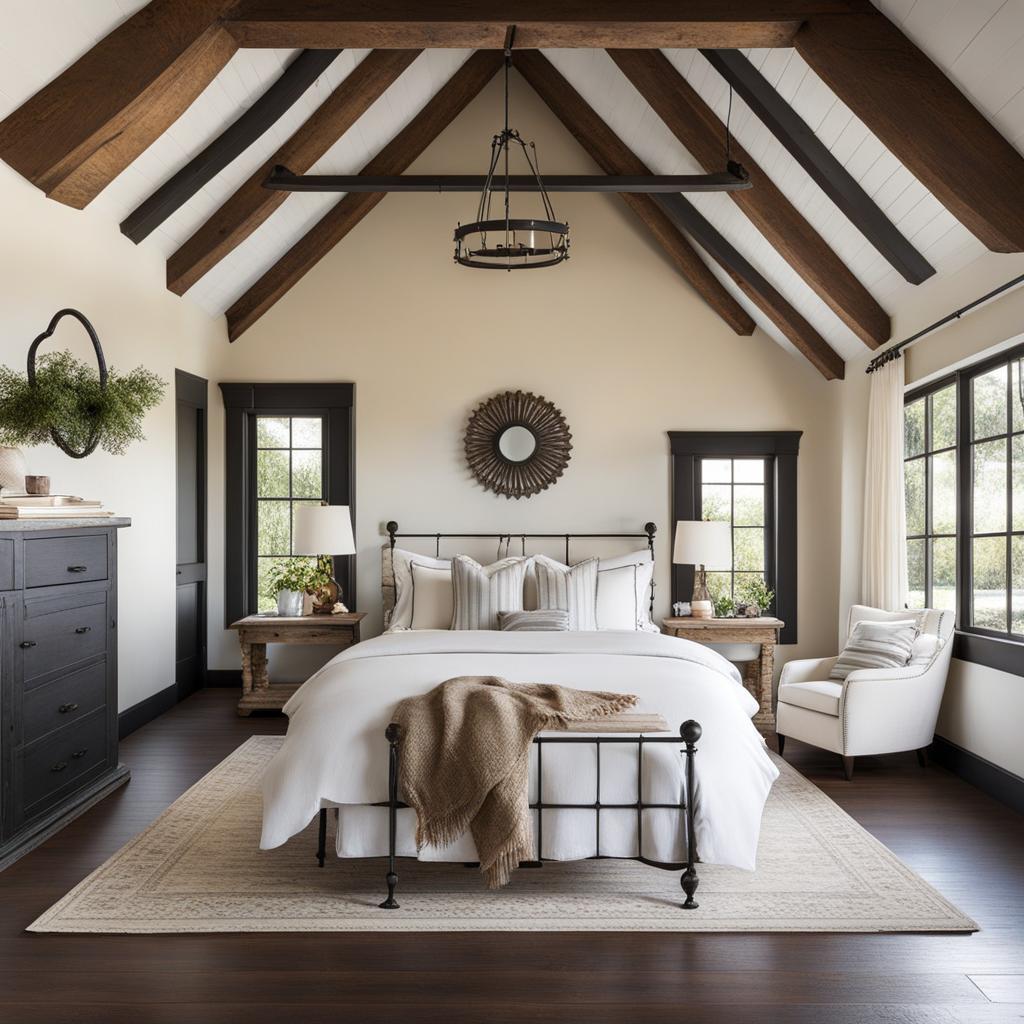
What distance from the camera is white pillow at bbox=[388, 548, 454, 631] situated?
6547 millimetres

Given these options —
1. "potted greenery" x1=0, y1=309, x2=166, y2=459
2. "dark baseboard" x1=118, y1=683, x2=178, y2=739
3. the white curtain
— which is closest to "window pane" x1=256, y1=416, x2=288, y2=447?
"dark baseboard" x1=118, y1=683, x2=178, y2=739

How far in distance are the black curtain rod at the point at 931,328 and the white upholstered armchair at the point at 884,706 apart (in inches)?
60.1

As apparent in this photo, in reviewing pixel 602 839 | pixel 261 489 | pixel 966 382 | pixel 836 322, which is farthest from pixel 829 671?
pixel 261 489

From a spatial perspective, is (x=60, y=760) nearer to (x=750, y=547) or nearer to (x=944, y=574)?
(x=944, y=574)

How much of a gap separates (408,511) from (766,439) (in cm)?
277

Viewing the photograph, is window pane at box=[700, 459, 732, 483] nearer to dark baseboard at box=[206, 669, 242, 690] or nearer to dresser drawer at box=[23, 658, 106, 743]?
dark baseboard at box=[206, 669, 242, 690]

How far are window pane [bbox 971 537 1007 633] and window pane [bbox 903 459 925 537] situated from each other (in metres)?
0.82

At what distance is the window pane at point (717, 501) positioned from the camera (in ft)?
24.7

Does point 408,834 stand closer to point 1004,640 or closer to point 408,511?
point 1004,640

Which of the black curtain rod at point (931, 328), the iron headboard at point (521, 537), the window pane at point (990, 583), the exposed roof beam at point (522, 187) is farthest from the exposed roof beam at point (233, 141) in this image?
the window pane at point (990, 583)

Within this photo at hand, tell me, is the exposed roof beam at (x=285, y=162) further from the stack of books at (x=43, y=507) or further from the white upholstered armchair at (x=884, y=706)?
the white upholstered armchair at (x=884, y=706)

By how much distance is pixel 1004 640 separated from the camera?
4836mm

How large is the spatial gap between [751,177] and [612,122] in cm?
143

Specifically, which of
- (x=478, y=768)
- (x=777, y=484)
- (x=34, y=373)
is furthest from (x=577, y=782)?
(x=777, y=484)
